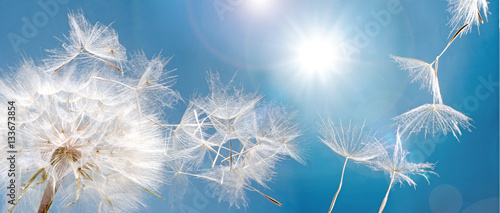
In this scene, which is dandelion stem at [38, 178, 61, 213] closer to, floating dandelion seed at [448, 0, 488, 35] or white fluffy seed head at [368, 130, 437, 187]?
white fluffy seed head at [368, 130, 437, 187]

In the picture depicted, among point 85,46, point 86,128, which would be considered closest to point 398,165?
point 86,128

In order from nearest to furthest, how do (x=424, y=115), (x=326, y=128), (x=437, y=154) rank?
(x=424, y=115)
(x=326, y=128)
(x=437, y=154)

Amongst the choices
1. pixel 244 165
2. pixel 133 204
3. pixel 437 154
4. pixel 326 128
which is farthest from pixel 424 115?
pixel 437 154

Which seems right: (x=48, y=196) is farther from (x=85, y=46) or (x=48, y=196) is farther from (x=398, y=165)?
(x=398, y=165)

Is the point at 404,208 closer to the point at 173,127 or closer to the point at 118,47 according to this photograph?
the point at 173,127

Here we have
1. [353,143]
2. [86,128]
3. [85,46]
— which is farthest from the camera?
[85,46]

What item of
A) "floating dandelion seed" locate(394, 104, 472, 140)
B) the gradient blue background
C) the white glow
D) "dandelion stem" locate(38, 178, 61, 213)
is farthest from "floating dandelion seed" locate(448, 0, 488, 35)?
the white glow
